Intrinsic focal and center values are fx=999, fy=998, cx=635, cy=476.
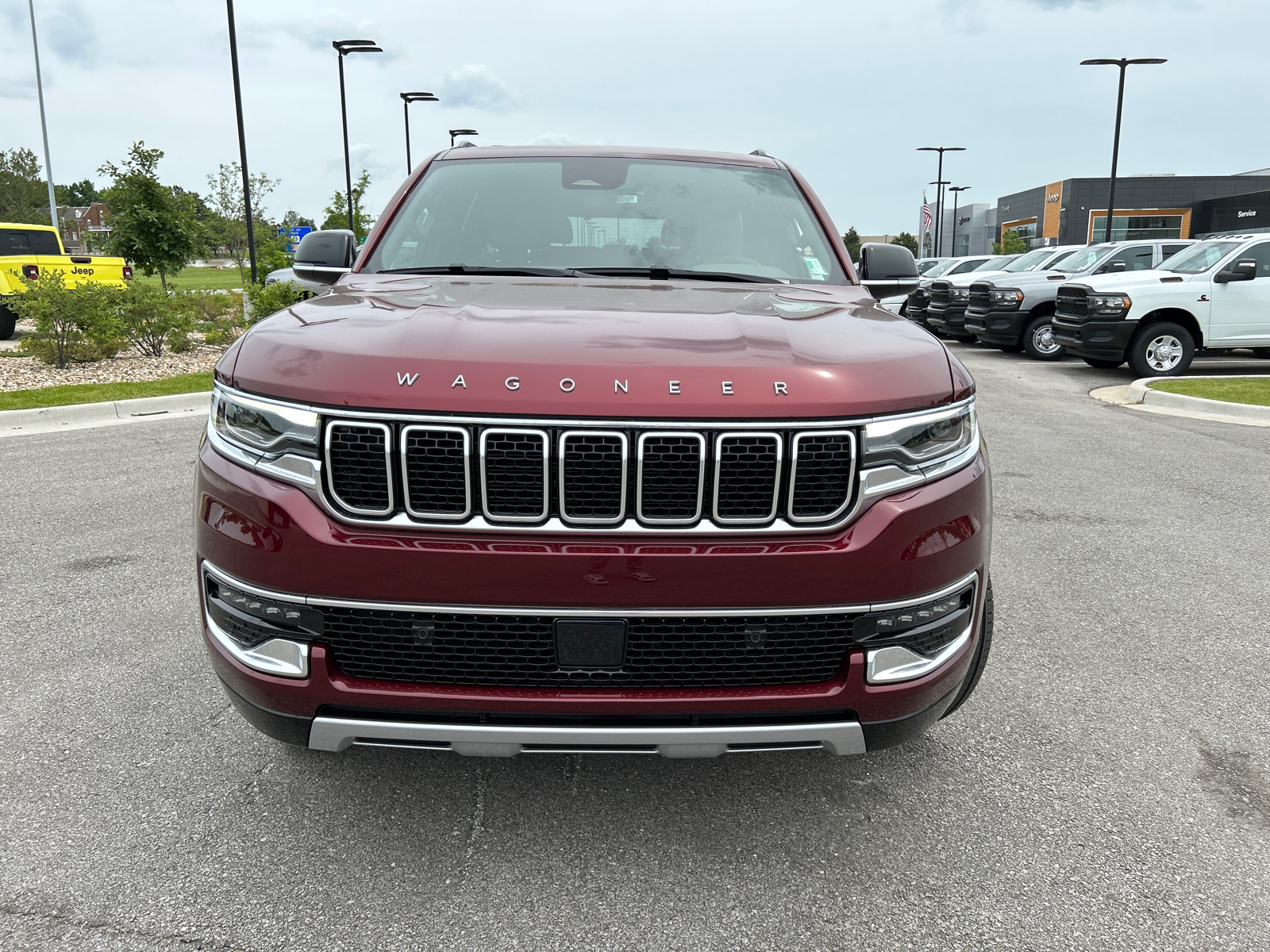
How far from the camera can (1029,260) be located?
2050 cm

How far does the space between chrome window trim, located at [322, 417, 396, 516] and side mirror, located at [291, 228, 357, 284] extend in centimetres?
181

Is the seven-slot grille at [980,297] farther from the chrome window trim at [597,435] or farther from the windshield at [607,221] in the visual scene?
the chrome window trim at [597,435]

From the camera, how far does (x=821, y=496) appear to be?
2.27 meters

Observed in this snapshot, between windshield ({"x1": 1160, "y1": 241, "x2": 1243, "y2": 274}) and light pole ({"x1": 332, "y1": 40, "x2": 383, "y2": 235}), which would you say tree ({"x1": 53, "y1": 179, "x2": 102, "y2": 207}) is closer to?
light pole ({"x1": 332, "y1": 40, "x2": 383, "y2": 235})

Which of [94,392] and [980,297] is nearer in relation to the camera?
[94,392]

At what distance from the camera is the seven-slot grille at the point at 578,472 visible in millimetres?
2182

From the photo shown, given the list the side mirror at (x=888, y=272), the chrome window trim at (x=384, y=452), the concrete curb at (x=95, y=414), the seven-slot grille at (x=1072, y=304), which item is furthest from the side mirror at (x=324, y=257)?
the seven-slot grille at (x=1072, y=304)

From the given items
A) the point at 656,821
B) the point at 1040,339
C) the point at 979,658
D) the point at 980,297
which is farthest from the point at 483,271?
the point at 980,297

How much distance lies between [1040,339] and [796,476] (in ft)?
55.2

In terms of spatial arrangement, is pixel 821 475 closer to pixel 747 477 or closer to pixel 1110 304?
pixel 747 477

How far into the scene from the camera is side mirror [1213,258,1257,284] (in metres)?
13.5

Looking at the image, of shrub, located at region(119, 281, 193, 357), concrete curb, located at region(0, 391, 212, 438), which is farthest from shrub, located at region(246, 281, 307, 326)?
concrete curb, located at region(0, 391, 212, 438)

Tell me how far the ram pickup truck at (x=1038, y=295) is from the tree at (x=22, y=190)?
9033 cm

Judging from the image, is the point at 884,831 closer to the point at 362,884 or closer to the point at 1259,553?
the point at 362,884
